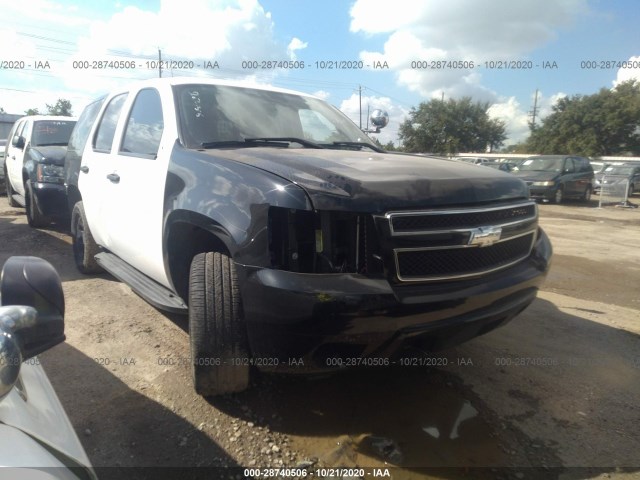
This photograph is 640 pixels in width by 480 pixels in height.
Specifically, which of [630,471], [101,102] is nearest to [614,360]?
[630,471]

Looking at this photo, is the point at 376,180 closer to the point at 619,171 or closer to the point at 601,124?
the point at 619,171

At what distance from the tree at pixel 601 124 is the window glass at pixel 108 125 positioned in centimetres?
4332

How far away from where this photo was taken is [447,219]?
2318 millimetres

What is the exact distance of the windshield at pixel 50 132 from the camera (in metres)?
8.26

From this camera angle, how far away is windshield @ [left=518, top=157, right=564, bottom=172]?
16.3m

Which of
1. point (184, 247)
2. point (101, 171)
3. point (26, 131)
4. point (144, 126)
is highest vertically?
point (26, 131)

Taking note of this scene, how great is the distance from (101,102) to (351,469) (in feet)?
14.6

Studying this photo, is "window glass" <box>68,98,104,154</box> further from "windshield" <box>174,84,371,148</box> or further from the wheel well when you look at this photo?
the wheel well

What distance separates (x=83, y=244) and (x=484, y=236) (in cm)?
410

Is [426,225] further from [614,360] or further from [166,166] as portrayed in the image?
[614,360]

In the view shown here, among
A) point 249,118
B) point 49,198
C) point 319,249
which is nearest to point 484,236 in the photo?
point 319,249

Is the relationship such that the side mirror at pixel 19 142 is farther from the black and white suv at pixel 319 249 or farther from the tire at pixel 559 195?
the tire at pixel 559 195

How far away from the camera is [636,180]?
2106 centimetres

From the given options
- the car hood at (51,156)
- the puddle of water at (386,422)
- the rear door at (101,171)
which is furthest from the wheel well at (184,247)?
the car hood at (51,156)
